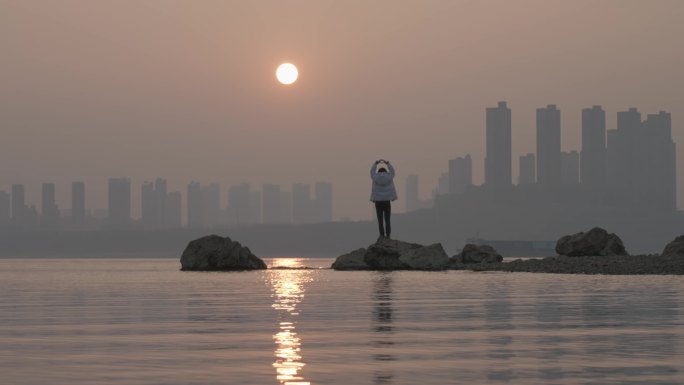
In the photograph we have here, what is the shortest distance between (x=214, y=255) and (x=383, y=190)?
8.69 meters

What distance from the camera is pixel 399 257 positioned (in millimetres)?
54312

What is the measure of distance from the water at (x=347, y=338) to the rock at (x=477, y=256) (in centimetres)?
2820

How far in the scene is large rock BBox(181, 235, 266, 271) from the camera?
186 ft

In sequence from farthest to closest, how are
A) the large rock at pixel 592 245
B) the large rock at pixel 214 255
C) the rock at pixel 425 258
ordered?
1. the large rock at pixel 592 245
2. the large rock at pixel 214 255
3. the rock at pixel 425 258

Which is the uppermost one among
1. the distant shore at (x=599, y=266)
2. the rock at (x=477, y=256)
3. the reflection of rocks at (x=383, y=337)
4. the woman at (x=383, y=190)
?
the woman at (x=383, y=190)

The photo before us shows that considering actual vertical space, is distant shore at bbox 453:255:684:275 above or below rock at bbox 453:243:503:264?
below

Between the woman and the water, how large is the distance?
2425 cm

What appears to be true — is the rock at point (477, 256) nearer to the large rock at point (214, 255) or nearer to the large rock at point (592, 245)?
the large rock at point (592, 245)

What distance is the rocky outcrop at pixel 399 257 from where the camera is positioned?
53719 millimetres

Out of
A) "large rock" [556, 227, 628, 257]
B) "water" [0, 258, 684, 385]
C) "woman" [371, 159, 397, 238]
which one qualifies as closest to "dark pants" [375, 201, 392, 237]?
"woman" [371, 159, 397, 238]

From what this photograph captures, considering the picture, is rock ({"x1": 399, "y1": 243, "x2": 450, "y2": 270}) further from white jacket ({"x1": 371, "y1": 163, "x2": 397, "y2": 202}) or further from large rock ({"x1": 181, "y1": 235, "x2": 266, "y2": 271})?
large rock ({"x1": 181, "y1": 235, "x2": 266, "y2": 271})

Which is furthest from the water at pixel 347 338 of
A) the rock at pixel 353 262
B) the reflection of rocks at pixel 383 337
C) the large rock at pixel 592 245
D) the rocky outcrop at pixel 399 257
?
the large rock at pixel 592 245

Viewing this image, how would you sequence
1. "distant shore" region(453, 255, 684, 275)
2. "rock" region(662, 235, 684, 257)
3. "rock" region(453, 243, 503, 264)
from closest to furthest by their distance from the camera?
"distant shore" region(453, 255, 684, 275) < "rock" region(662, 235, 684, 257) < "rock" region(453, 243, 503, 264)

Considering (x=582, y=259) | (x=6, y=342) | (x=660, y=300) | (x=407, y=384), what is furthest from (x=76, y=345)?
(x=582, y=259)
